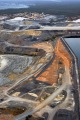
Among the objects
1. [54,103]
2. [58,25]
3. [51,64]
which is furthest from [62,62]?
[58,25]

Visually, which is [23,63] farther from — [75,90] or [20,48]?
[75,90]

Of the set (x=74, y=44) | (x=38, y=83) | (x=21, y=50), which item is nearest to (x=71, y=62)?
(x=38, y=83)

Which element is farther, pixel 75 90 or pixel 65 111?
pixel 75 90

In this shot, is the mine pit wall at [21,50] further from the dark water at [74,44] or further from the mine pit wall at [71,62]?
the dark water at [74,44]

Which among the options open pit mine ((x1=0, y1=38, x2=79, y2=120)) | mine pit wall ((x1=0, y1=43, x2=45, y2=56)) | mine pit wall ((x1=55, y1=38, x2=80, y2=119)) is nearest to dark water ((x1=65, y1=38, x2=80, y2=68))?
mine pit wall ((x1=55, y1=38, x2=80, y2=119))

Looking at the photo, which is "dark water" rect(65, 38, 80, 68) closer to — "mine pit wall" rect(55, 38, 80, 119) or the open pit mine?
"mine pit wall" rect(55, 38, 80, 119)

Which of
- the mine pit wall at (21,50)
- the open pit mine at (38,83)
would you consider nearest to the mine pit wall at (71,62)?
the open pit mine at (38,83)

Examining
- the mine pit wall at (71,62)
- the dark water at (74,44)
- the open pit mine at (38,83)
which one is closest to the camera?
the open pit mine at (38,83)

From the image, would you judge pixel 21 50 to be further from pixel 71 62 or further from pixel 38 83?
pixel 38 83
